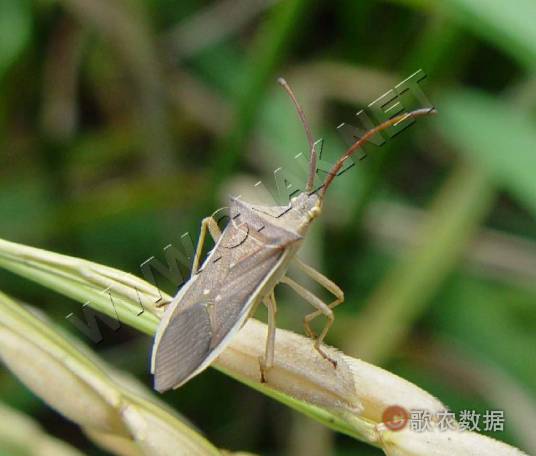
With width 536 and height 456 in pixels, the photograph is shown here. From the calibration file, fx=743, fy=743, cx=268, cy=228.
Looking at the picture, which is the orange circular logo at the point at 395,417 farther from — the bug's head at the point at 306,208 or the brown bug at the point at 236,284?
the bug's head at the point at 306,208

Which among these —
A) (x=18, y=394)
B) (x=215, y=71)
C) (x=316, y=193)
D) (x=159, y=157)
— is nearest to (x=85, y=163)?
(x=159, y=157)

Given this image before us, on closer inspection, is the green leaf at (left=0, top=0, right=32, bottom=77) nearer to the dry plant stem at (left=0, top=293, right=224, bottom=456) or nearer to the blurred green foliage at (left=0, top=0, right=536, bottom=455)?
the blurred green foliage at (left=0, top=0, right=536, bottom=455)

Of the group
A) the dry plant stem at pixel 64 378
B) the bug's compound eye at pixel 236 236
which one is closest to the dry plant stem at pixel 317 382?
the dry plant stem at pixel 64 378

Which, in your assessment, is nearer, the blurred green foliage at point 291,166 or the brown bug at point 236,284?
the brown bug at point 236,284

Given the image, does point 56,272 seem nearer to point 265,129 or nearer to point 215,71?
point 265,129

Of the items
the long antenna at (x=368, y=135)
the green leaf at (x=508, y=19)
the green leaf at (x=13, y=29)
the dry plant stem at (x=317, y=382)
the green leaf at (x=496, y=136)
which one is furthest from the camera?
the green leaf at (x=13, y=29)

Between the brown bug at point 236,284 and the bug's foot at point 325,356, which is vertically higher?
the brown bug at point 236,284
